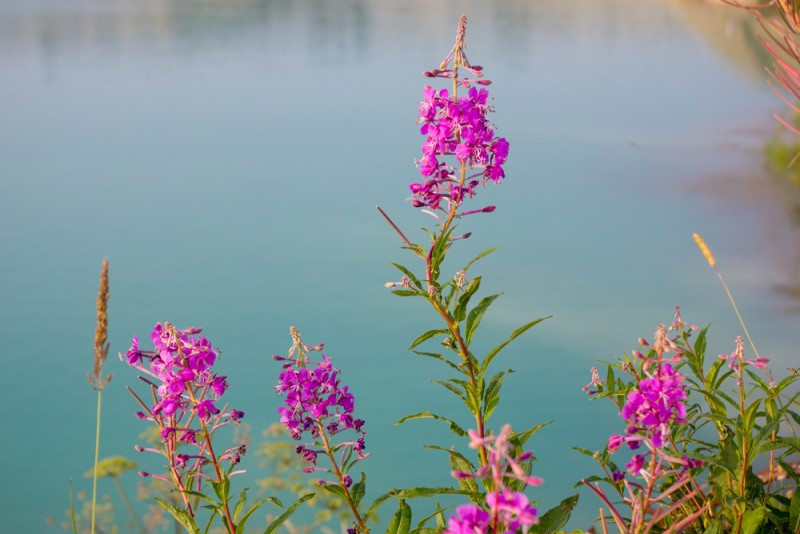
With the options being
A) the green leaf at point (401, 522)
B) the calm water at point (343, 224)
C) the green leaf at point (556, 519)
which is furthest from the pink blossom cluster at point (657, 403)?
the calm water at point (343, 224)

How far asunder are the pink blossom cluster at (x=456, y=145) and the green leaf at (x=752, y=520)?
68cm

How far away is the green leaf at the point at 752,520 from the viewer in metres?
1.47

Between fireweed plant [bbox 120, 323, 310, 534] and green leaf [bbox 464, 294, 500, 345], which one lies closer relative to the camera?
fireweed plant [bbox 120, 323, 310, 534]

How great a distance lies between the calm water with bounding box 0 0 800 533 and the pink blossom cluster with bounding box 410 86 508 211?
1.97m

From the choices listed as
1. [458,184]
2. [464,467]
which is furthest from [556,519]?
[458,184]

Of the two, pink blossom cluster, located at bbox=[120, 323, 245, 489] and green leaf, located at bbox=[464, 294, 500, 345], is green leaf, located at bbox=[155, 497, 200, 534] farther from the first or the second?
green leaf, located at bbox=[464, 294, 500, 345]

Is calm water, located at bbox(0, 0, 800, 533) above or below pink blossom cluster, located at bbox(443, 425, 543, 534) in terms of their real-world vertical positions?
below

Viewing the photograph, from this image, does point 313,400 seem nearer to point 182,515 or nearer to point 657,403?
point 182,515

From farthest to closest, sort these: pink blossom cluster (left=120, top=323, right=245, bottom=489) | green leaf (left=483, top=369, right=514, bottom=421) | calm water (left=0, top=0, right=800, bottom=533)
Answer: calm water (left=0, top=0, right=800, bottom=533) < green leaf (left=483, top=369, right=514, bottom=421) < pink blossom cluster (left=120, top=323, right=245, bottom=489)

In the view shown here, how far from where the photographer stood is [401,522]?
4.76 ft

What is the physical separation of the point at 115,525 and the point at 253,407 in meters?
0.79

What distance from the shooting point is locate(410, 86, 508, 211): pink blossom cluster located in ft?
4.43

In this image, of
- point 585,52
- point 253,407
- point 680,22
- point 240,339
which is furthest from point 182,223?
point 680,22

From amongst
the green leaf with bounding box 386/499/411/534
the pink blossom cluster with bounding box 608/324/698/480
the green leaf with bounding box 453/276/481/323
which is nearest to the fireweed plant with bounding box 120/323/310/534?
the green leaf with bounding box 386/499/411/534
